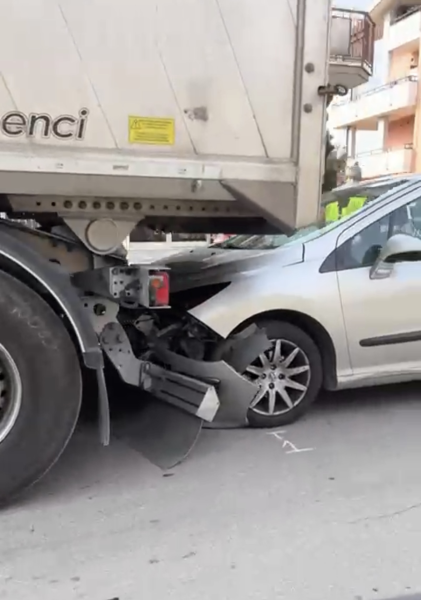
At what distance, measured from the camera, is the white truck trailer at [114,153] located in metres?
3.25

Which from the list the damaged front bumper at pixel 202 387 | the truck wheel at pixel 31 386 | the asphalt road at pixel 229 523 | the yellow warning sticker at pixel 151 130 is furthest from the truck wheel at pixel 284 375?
the yellow warning sticker at pixel 151 130

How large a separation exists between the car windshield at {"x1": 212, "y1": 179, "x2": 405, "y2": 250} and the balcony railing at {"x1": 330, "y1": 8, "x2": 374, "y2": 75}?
981 mm

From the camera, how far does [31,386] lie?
336 centimetres

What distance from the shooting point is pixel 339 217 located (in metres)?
5.18

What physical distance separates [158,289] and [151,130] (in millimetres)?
827

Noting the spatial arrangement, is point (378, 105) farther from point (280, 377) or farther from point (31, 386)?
point (31, 386)

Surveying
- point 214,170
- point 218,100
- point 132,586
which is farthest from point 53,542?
point 218,100

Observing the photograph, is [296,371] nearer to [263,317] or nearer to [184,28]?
[263,317]

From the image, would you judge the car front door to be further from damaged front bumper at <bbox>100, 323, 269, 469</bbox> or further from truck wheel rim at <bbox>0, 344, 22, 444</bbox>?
truck wheel rim at <bbox>0, 344, 22, 444</bbox>

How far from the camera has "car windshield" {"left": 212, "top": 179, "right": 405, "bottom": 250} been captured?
16.4ft

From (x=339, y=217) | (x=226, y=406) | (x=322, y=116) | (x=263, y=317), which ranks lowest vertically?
(x=226, y=406)

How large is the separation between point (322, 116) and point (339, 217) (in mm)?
1583

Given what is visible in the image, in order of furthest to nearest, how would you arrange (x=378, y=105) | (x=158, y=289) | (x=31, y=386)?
(x=378, y=105) → (x=158, y=289) → (x=31, y=386)

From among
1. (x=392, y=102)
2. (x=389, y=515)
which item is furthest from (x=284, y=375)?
(x=392, y=102)
